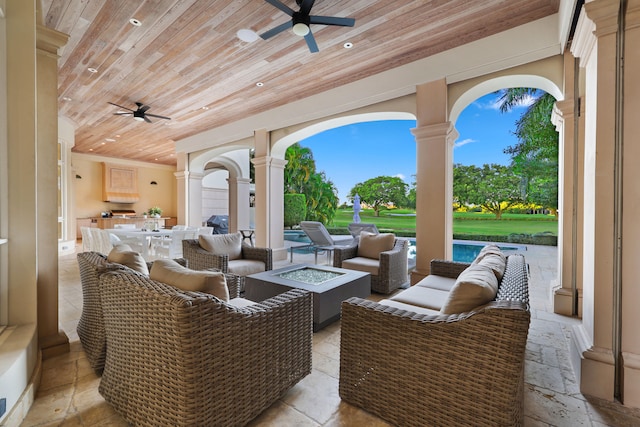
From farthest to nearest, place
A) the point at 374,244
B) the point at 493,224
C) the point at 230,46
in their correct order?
the point at 493,224 < the point at 374,244 < the point at 230,46

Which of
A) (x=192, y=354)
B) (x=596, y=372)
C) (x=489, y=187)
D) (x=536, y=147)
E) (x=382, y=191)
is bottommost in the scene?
(x=596, y=372)

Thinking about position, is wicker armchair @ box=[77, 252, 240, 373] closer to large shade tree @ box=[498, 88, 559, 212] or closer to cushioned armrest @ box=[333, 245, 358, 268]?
cushioned armrest @ box=[333, 245, 358, 268]

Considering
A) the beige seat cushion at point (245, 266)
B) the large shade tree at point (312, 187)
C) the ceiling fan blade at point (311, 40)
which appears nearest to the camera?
the ceiling fan blade at point (311, 40)

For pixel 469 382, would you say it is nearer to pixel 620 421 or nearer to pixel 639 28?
pixel 620 421

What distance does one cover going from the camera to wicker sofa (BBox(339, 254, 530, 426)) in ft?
4.21

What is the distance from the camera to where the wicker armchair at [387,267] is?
3.81 m

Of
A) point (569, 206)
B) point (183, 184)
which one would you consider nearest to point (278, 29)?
point (569, 206)

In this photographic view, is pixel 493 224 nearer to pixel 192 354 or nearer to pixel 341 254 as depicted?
pixel 341 254

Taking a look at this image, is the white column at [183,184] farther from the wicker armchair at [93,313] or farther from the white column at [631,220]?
the white column at [631,220]

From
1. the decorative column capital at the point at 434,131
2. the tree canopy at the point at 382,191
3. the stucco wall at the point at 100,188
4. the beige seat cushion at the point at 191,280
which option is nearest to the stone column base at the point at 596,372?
the beige seat cushion at the point at 191,280

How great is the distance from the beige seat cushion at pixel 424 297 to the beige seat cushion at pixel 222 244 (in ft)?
8.20

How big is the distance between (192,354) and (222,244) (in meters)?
2.94

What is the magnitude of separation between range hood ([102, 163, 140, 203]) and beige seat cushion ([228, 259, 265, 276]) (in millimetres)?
9303

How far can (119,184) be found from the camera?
1103 centimetres
